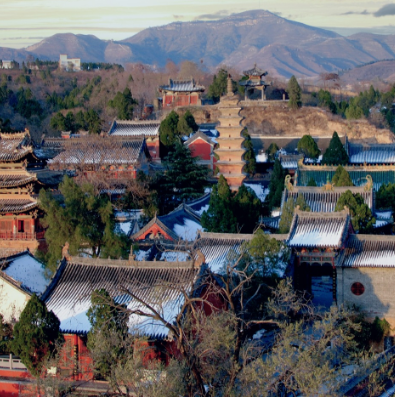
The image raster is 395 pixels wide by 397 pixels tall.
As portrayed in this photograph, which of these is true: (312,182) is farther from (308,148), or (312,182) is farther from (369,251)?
(308,148)

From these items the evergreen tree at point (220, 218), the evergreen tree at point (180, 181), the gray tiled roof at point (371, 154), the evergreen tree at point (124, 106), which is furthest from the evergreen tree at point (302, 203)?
the evergreen tree at point (124, 106)

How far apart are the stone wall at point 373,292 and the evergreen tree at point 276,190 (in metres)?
9.07

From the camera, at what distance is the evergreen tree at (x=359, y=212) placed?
25.9 metres

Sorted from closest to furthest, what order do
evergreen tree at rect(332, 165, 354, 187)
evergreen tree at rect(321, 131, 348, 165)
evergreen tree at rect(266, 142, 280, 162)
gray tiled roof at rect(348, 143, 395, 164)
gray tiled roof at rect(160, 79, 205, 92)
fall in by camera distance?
evergreen tree at rect(332, 165, 354, 187)
evergreen tree at rect(321, 131, 348, 165)
gray tiled roof at rect(348, 143, 395, 164)
evergreen tree at rect(266, 142, 280, 162)
gray tiled roof at rect(160, 79, 205, 92)

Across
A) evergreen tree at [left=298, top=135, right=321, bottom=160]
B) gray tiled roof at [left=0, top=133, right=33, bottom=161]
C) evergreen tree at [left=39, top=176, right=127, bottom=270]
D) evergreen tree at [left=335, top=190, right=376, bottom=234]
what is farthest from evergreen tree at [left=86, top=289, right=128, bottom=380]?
evergreen tree at [left=298, top=135, right=321, bottom=160]

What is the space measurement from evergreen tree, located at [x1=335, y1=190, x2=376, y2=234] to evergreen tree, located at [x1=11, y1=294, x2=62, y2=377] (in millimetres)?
13096

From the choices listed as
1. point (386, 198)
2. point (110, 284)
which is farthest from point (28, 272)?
point (386, 198)

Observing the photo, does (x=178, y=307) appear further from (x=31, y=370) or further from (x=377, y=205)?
(x=377, y=205)

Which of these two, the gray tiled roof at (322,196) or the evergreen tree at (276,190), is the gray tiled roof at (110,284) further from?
the evergreen tree at (276,190)

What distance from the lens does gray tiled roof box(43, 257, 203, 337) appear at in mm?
16703

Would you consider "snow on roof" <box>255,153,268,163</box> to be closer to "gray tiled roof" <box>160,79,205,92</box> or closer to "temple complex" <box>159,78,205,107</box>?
"gray tiled roof" <box>160,79,205,92</box>

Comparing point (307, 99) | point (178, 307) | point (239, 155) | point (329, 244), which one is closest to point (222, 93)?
point (307, 99)

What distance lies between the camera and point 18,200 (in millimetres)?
26656

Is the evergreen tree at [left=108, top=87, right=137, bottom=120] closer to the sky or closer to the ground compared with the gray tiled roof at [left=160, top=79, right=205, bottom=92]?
closer to the ground
